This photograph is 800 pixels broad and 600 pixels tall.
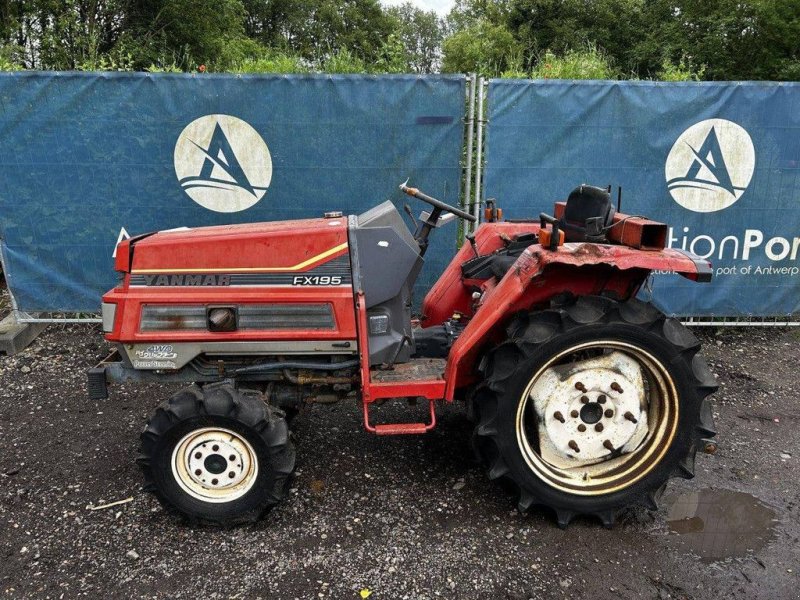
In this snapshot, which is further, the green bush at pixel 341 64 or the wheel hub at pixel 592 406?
the green bush at pixel 341 64

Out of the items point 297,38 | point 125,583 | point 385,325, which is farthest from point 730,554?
point 297,38

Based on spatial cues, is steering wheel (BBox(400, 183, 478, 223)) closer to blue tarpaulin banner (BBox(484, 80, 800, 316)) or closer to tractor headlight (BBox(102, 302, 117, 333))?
tractor headlight (BBox(102, 302, 117, 333))

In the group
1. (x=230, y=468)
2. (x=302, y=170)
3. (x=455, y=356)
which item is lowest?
(x=230, y=468)

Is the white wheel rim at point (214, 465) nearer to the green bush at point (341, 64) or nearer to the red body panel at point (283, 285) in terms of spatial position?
the red body panel at point (283, 285)

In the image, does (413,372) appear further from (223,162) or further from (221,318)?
(223,162)

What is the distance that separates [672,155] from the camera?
4.88 m

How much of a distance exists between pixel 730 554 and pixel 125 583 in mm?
2700

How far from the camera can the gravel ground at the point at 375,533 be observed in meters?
2.49

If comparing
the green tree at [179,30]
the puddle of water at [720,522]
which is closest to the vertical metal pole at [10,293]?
the puddle of water at [720,522]

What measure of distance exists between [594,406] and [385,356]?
1.08m

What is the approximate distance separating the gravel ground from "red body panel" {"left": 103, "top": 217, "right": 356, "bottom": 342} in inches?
37.2

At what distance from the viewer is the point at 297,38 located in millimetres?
37344

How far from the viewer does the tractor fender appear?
8.75 feet

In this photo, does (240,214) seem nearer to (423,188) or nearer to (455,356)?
(423,188)
